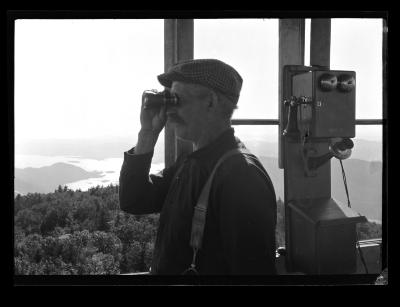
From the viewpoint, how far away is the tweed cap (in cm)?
167

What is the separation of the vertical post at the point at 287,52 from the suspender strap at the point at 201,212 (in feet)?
1.29

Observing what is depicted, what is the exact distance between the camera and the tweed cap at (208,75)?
1.67 m

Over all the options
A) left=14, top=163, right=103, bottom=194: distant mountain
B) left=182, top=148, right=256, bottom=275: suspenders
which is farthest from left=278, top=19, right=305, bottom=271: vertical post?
left=14, top=163, right=103, bottom=194: distant mountain

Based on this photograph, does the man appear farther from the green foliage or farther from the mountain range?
the mountain range

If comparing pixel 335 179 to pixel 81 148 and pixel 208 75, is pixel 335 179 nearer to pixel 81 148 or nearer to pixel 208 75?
pixel 208 75

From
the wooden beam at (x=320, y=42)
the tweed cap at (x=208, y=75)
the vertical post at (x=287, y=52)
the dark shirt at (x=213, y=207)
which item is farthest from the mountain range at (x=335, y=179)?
the wooden beam at (x=320, y=42)

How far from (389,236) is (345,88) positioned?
674 millimetres

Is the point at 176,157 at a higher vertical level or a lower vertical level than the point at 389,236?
higher

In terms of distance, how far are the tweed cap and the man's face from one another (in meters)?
0.03

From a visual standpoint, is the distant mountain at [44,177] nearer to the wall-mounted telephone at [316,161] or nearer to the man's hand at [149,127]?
the man's hand at [149,127]

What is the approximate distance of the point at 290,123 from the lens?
184cm
